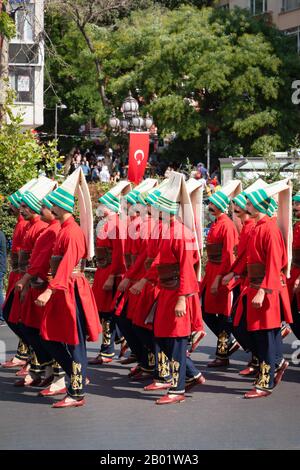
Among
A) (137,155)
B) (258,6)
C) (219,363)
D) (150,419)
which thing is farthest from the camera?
(258,6)

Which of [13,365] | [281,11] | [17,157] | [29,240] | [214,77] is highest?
[281,11]

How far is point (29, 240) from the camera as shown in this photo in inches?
436

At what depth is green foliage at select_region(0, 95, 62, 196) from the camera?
63.3 feet

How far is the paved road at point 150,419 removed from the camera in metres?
8.05

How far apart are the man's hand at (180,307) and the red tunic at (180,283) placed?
53 millimetres

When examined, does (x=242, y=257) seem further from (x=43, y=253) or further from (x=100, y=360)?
(x=100, y=360)

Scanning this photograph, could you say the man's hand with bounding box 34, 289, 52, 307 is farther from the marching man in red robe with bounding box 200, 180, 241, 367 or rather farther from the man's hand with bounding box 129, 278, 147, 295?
the marching man in red robe with bounding box 200, 180, 241, 367

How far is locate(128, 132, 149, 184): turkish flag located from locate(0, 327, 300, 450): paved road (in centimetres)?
1300

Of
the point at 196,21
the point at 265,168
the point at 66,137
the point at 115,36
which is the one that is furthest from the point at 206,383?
the point at 66,137

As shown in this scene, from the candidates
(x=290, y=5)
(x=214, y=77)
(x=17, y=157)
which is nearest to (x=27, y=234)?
(x=17, y=157)

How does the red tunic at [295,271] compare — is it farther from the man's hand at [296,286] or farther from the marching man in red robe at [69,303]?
the marching man in red robe at [69,303]

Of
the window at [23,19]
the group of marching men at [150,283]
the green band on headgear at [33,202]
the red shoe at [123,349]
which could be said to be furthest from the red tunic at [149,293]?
the window at [23,19]

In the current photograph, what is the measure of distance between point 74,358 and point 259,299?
74.4 inches
